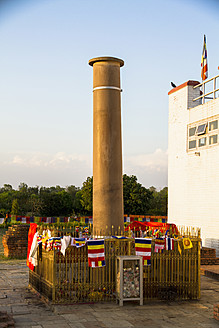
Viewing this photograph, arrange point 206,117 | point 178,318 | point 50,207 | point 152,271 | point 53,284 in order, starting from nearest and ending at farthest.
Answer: point 178,318
point 53,284
point 152,271
point 206,117
point 50,207

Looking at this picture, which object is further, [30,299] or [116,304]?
[30,299]

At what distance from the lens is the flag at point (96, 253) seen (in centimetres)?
1117

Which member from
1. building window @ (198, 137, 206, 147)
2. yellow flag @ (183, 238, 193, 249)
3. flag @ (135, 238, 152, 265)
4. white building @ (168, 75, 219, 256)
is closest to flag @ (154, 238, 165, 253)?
flag @ (135, 238, 152, 265)

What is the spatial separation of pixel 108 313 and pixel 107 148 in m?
4.45

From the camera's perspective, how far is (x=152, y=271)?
11773mm

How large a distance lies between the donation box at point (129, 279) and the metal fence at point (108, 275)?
1.51 ft

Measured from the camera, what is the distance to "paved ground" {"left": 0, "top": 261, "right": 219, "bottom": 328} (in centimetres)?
932

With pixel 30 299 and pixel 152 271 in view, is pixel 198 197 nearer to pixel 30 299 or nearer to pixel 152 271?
pixel 152 271

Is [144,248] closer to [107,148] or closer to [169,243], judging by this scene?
[169,243]

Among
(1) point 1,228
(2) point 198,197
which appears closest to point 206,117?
(2) point 198,197

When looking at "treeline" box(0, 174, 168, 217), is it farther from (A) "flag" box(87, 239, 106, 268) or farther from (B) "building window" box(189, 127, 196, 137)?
(A) "flag" box(87, 239, 106, 268)

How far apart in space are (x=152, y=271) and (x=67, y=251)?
2.38 m

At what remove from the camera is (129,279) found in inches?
432

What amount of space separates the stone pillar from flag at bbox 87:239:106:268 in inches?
36.8
